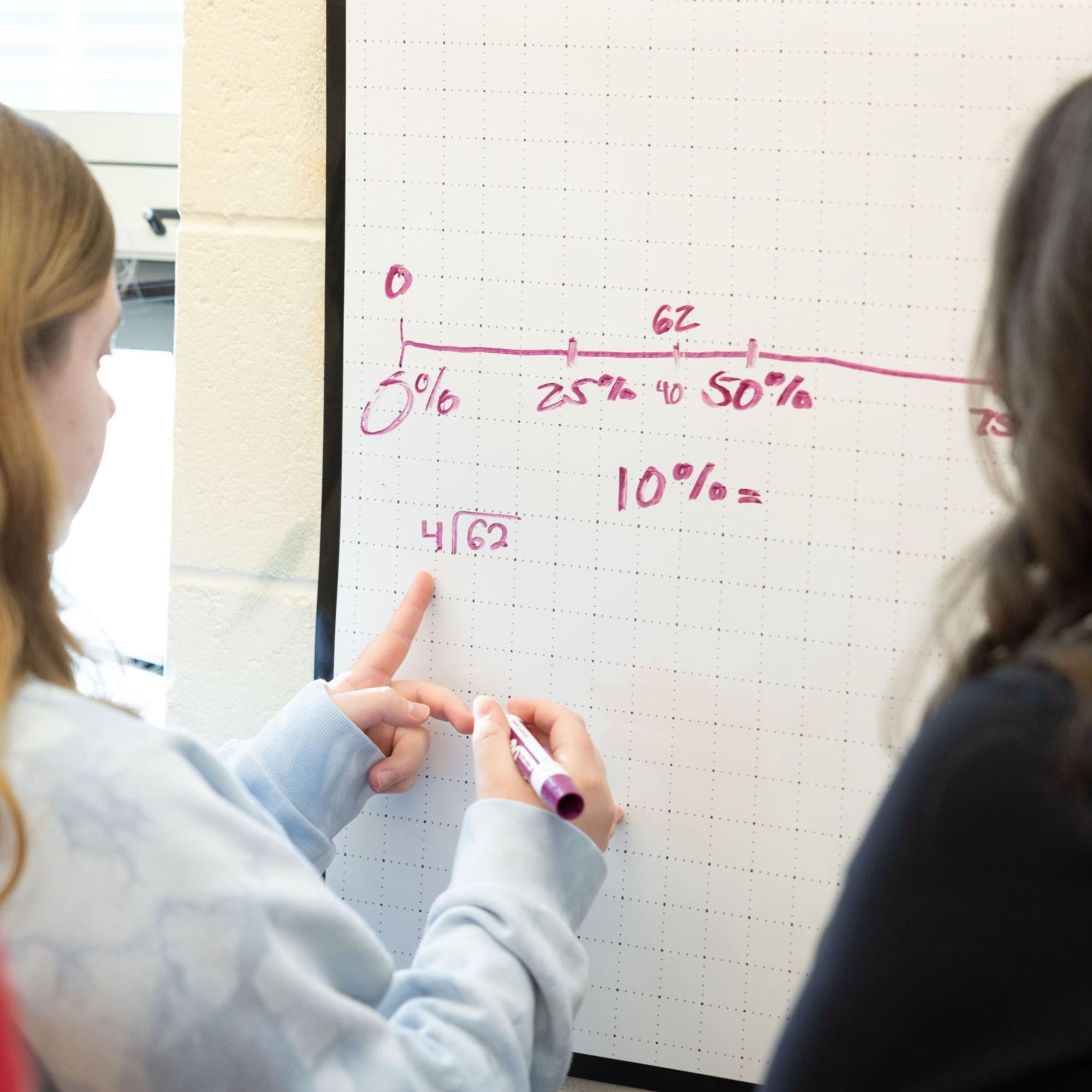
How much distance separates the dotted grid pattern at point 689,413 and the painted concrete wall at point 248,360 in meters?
0.06

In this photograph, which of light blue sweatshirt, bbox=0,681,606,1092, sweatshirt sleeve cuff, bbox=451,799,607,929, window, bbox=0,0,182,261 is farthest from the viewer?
window, bbox=0,0,182,261

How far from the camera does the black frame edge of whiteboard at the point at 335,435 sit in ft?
2.63

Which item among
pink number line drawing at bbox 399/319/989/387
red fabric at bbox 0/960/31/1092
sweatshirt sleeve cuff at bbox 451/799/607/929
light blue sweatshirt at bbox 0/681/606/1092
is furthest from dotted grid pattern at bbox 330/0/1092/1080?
red fabric at bbox 0/960/31/1092

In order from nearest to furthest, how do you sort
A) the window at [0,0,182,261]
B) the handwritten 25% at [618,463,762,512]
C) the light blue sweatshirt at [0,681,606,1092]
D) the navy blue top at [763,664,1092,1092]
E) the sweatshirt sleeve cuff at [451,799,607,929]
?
1. the navy blue top at [763,664,1092,1092]
2. the light blue sweatshirt at [0,681,606,1092]
3. the sweatshirt sleeve cuff at [451,799,607,929]
4. the handwritten 25% at [618,463,762,512]
5. the window at [0,0,182,261]

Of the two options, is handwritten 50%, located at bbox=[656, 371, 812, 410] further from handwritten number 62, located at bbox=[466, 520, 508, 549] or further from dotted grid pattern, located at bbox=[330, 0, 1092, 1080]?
handwritten number 62, located at bbox=[466, 520, 508, 549]

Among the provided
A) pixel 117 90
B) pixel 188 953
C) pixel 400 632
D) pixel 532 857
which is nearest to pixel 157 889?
pixel 188 953

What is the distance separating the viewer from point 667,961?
31.3 inches

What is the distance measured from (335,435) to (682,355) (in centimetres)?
27

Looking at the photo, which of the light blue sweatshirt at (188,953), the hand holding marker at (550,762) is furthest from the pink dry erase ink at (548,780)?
the light blue sweatshirt at (188,953)

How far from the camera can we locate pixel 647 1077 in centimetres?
81

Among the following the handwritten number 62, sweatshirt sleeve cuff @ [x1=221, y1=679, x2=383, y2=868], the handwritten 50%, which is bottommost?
sweatshirt sleeve cuff @ [x1=221, y1=679, x2=383, y2=868]

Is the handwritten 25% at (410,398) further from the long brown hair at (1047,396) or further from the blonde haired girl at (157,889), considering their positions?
the long brown hair at (1047,396)

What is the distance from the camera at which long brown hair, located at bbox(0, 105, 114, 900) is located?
0.54 meters

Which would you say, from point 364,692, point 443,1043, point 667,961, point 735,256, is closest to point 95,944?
point 443,1043
